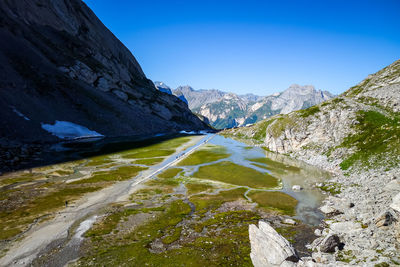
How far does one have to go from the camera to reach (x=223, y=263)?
21.1 meters

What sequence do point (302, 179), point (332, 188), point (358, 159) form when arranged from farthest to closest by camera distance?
1. point (302, 179)
2. point (358, 159)
3. point (332, 188)

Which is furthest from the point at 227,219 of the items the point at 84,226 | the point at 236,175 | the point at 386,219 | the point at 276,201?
the point at 236,175

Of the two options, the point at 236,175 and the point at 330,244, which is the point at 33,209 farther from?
the point at 236,175

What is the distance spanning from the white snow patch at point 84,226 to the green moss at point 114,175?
A: 2359 centimetres

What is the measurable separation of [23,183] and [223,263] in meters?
51.3

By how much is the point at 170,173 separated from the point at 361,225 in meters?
49.2

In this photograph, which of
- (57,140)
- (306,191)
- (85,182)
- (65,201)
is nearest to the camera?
(65,201)

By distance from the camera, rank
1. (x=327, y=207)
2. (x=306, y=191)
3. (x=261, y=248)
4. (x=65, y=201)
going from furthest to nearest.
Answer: (x=306, y=191) → (x=65, y=201) → (x=327, y=207) → (x=261, y=248)

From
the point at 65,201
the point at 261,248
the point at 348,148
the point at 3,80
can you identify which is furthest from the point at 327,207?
the point at 3,80

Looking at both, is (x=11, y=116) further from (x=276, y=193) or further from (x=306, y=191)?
(x=306, y=191)

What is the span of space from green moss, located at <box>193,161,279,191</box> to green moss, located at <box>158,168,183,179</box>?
641 cm

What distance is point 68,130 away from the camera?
122000 mm

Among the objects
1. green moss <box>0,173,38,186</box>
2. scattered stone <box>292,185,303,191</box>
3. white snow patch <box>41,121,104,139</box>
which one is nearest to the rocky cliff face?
scattered stone <box>292,185,303,191</box>

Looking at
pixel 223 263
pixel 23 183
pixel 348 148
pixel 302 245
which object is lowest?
pixel 23 183
